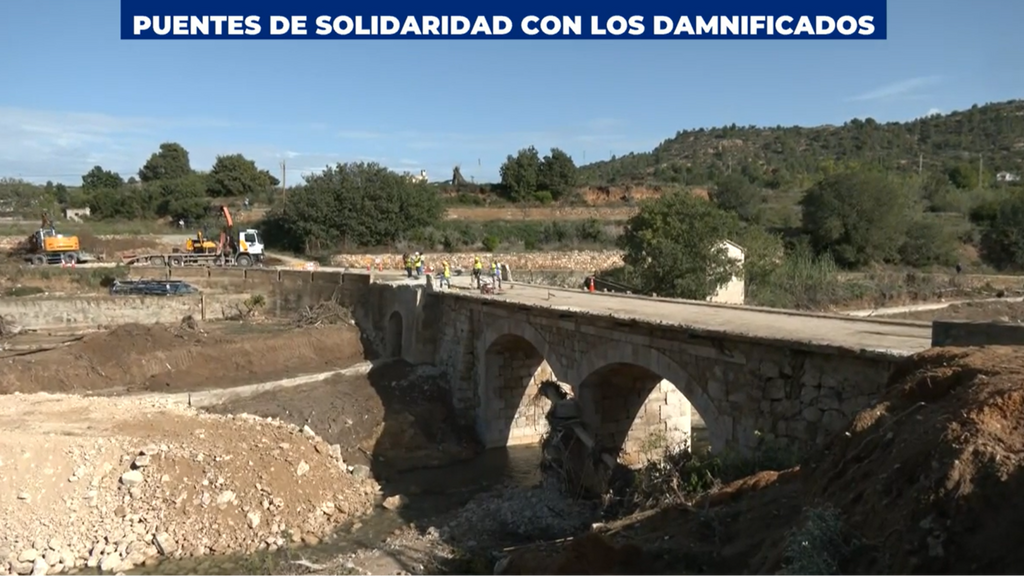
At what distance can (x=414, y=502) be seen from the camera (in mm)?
17094

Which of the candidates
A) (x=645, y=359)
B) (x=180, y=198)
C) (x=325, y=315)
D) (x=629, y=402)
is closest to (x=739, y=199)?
(x=325, y=315)

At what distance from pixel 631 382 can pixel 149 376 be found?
614 inches

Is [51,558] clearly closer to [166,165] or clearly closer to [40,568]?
[40,568]

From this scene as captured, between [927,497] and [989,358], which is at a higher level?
[989,358]

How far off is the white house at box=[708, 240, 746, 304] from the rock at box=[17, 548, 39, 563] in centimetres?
2259

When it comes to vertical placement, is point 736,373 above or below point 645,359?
above

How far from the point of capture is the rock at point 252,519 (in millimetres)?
14812

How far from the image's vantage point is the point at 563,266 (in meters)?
40.1

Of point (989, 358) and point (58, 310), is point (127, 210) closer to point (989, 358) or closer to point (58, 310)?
point (58, 310)

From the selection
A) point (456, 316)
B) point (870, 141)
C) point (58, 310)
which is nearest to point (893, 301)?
point (456, 316)

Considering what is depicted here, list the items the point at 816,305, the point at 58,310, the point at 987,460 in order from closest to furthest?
the point at 987,460 → the point at 58,310 → the point at 816,305

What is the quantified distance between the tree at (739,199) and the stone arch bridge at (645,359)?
31.3 m

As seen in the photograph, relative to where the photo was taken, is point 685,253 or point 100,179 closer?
point 685,253

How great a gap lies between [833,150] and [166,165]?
79310 mm
